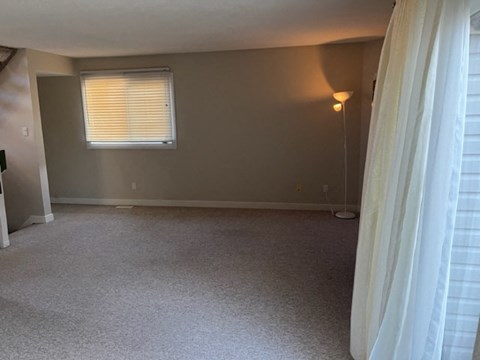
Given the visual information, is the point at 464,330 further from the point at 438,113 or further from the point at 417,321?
the point at 438,113

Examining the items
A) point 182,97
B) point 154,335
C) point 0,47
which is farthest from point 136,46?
point 154,335

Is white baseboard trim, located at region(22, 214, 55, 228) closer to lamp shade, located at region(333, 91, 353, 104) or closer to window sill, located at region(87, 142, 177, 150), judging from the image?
window sill, located at region(87, 142, 177, 150)

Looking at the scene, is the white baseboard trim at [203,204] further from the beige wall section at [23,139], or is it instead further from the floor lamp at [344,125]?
the beige wall section at [23,139]

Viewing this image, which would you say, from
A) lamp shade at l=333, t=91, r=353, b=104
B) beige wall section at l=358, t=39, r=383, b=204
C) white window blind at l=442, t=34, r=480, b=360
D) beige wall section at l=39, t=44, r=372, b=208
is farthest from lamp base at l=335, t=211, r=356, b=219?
white window blind at l=442, t=34, r=480, b=360

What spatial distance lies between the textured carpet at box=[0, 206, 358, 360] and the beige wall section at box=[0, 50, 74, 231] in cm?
59

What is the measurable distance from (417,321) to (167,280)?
2126 mm

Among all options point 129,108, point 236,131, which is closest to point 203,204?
point 236,131

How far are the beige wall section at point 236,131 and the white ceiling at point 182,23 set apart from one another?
1.38ft

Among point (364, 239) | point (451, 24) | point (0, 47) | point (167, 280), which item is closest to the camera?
point (451, 24)

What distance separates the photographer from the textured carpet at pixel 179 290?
7.43ft

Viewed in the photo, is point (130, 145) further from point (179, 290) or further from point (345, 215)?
point (345, 215)

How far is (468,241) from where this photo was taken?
1720 mm

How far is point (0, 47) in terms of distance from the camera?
440 cm

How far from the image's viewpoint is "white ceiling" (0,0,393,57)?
2.87 metres
